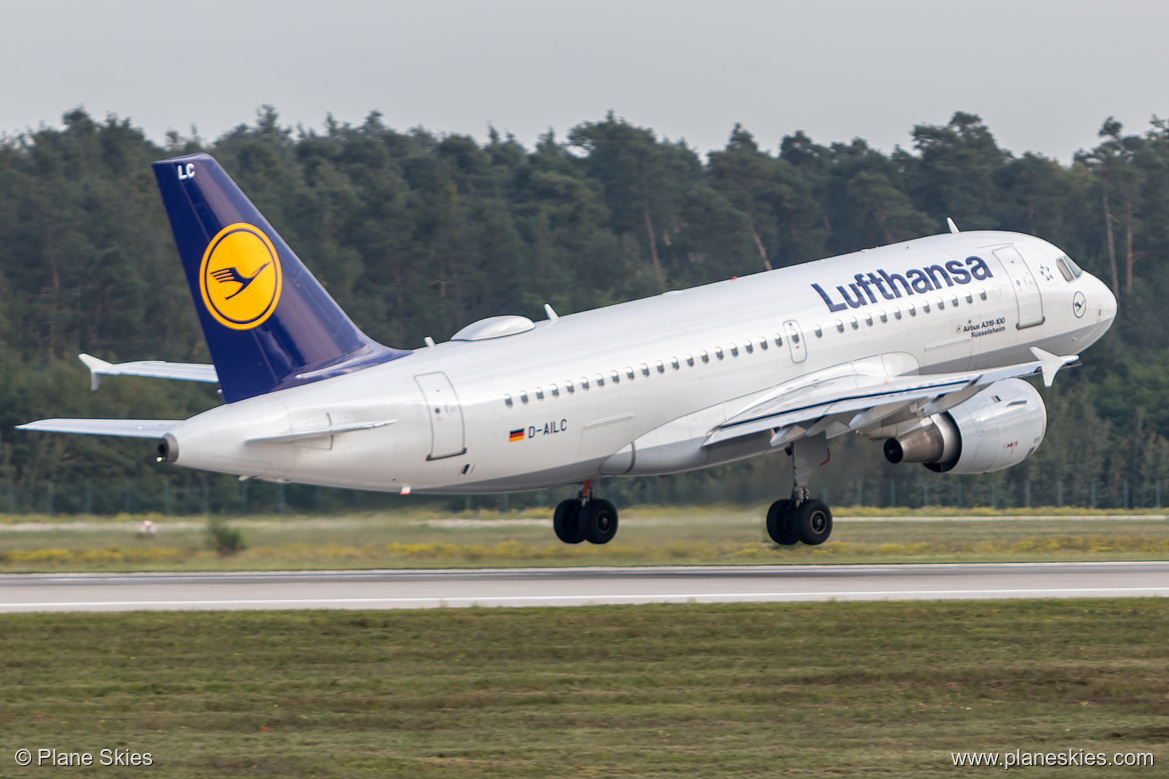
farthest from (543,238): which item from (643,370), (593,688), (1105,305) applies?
(593,688)

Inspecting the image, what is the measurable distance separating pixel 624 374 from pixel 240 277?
9.05 metres

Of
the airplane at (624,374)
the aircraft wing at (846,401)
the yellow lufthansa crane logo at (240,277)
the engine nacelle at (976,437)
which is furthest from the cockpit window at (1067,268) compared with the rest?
the yellow lufthansa crane logo at (240,277)

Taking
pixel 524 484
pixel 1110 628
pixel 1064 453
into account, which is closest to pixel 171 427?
pixel 524 484

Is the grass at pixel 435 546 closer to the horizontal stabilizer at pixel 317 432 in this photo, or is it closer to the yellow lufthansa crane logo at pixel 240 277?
the horizontal stabilizer at pixel 317 432

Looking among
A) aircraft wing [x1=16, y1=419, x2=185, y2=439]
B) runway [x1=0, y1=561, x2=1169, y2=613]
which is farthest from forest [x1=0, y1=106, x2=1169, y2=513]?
aircraft wing [x1=16, y1=419, x2=185, y2=439]

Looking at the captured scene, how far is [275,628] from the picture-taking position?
25656 mm

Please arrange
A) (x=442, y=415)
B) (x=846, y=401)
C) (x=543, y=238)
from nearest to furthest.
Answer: (x=442, y=415), (x=846, y=401), (x=543, y=238)

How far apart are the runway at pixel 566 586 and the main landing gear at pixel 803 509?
2.83 feet

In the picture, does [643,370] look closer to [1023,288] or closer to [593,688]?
[1023,288]

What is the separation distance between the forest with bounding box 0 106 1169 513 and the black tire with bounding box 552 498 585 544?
18013mm

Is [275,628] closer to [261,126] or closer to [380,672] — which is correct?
[380,672]

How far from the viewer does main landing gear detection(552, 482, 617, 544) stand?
37.2m

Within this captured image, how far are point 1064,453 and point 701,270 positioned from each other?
129 feet

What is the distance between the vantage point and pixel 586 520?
3725 cm
